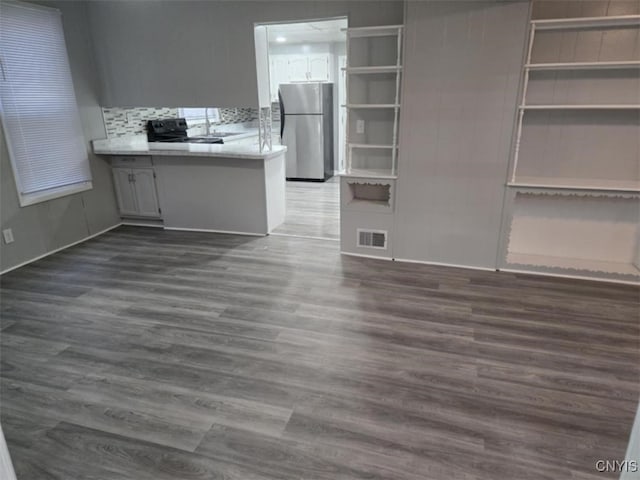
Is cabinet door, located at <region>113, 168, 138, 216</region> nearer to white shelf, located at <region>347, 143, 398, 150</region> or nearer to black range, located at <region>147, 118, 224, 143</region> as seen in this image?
black range, located at <region>147, 118, 224, 143</region>

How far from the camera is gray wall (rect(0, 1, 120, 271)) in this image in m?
3.80

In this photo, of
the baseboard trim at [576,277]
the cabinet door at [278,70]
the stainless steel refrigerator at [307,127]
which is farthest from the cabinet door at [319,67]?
the baseboard trim at [576,277]

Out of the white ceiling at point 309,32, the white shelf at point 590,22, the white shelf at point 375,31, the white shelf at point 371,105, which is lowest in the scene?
the white shelf at point 371,105

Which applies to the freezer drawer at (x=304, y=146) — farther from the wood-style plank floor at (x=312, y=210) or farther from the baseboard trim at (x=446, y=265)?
the baseboard trim at (x=446, y=265)

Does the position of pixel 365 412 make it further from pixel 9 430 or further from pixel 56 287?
pixel 56 287

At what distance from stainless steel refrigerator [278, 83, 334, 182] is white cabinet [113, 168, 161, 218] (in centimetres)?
300

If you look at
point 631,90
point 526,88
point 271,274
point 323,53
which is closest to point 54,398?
point 271,274

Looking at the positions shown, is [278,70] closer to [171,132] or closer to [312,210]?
[171,132]

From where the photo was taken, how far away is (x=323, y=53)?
7348mm

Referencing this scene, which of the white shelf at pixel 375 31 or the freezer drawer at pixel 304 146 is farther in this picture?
the freezer drawer at pixel 304 146

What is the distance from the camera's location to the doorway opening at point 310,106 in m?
6.91

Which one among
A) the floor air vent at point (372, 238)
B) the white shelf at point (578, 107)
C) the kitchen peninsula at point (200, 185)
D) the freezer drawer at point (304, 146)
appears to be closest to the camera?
the white shelf at point (578, 107)

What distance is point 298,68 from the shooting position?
753 centimetres

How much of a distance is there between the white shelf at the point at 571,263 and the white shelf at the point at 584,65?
1.56 meters
